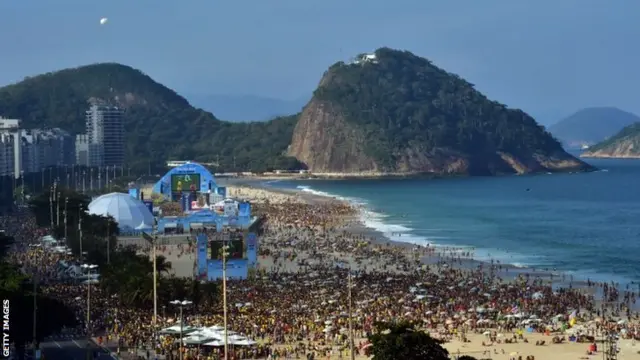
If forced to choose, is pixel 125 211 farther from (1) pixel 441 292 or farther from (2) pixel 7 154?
(2) pixel 7 154

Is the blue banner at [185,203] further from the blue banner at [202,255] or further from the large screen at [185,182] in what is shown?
the blue banner at [202,255]

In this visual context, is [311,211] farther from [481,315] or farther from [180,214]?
[481,315]

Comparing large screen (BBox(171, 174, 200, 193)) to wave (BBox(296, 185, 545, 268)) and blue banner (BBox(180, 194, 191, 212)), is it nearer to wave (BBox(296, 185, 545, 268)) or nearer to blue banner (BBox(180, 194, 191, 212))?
blue banner (BBox(180, 194, 191, 212))

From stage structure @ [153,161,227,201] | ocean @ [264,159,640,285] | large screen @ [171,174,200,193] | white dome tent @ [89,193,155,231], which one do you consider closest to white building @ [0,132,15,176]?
stage structure @ [153,161,227,201]

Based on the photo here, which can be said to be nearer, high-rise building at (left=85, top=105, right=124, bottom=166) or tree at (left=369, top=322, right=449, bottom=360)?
tree at (left=369, top=322, right=449, bottom=360)

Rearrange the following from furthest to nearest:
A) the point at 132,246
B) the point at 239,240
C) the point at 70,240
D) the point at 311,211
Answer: the point at 311,211, the point at 132,246, the point at 70,240, the point at 239,240

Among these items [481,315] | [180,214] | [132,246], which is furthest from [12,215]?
[481,315]
